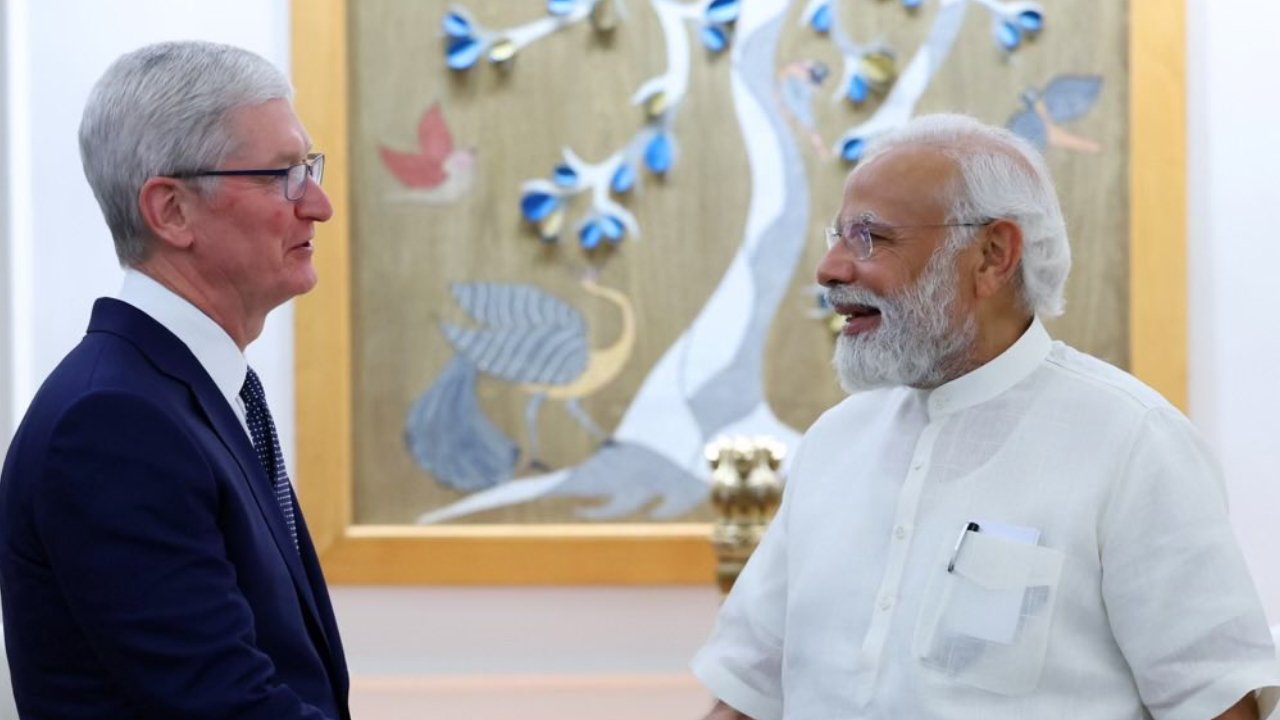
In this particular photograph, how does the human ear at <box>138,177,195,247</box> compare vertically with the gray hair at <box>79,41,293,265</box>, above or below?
below

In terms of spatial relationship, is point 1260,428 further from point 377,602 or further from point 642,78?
point 377,602

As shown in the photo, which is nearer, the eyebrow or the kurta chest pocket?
the eyebrow

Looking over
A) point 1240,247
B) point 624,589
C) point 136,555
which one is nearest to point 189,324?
point 136,555

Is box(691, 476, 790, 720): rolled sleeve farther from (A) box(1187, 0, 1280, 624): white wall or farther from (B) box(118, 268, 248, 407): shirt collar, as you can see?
(A) box(1187, 0, 1280, 624): white wall

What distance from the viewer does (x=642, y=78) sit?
12.7 feet

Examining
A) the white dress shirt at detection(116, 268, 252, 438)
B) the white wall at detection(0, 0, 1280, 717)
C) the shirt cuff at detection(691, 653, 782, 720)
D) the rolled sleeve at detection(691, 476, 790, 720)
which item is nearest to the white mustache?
the rolled sleeve at detection(691, 476, 790, 720)

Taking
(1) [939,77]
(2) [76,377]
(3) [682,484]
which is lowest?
(3) [682,484]

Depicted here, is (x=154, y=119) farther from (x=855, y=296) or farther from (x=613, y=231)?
(x=613, y=231)

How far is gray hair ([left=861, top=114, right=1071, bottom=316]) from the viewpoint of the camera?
88.4 inches

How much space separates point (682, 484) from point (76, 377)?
2322mm

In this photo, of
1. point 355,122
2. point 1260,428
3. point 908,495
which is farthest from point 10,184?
point 1260,428

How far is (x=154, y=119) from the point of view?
1816 millimetres

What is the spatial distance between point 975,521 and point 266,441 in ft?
2.96

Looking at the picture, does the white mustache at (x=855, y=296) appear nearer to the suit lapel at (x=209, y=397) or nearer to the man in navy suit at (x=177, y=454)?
the man in navy suit at (x=177, y=454)
